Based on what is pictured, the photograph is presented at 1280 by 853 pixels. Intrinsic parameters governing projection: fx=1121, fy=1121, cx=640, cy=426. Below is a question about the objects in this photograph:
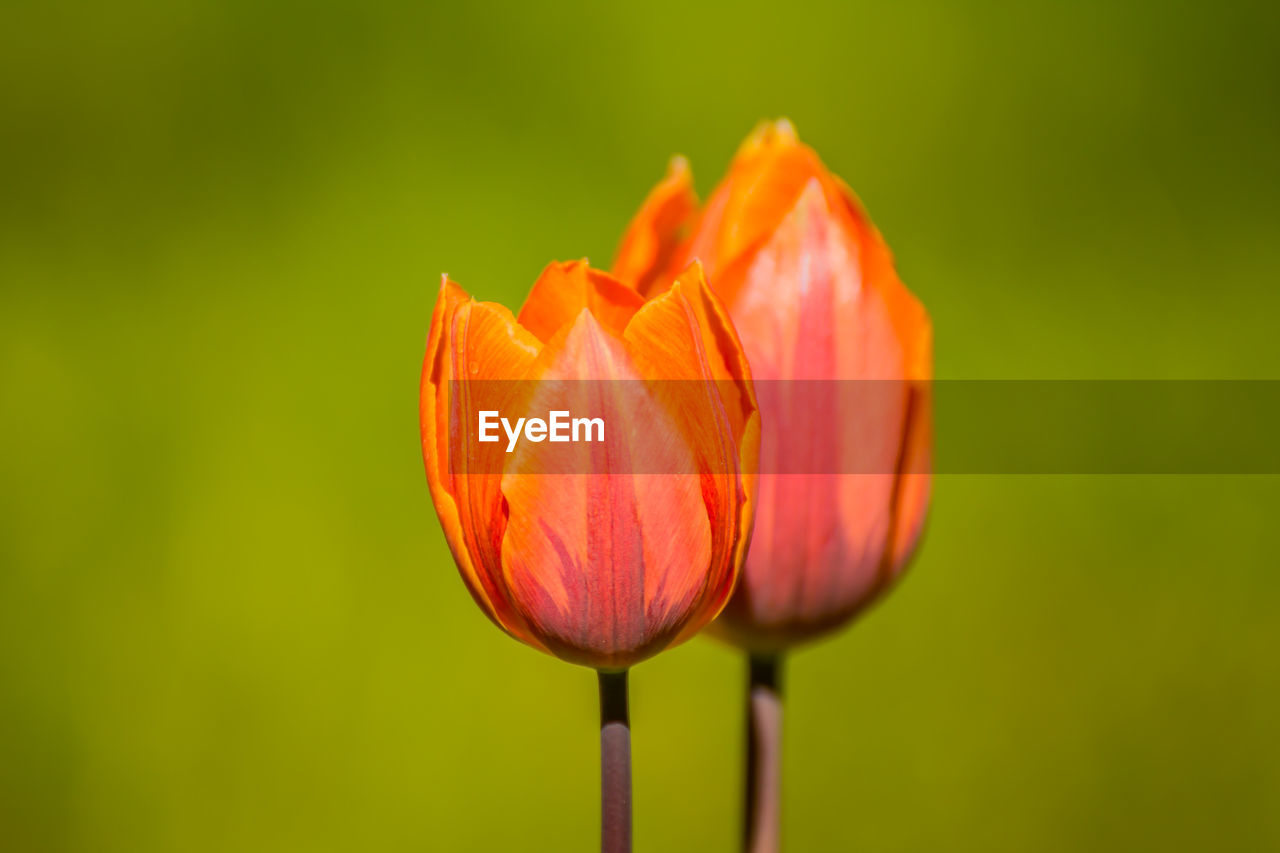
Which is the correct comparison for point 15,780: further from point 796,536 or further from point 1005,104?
point 1005,104

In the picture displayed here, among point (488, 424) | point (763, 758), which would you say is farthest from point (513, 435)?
point (763, 758)

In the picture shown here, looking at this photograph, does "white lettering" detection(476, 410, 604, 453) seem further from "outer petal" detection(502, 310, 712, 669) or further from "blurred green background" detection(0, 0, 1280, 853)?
"blurred green background" detection(0, 0, 1280, 853)

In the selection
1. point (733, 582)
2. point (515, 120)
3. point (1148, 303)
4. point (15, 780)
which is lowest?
point (15, 780)

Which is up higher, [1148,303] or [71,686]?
[1148,303]

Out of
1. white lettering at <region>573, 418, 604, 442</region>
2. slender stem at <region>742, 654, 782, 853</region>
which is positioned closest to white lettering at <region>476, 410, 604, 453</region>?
white lettering at <region>573, 418, 604, 442</region>

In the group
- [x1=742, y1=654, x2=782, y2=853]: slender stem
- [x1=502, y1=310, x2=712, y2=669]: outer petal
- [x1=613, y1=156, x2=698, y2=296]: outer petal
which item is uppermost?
[x1=613, y1=156, x2=698, y2=296]: outer petal

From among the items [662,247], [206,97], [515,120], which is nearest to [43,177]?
[206,97]

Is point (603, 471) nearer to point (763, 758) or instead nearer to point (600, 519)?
point (600, 519)
